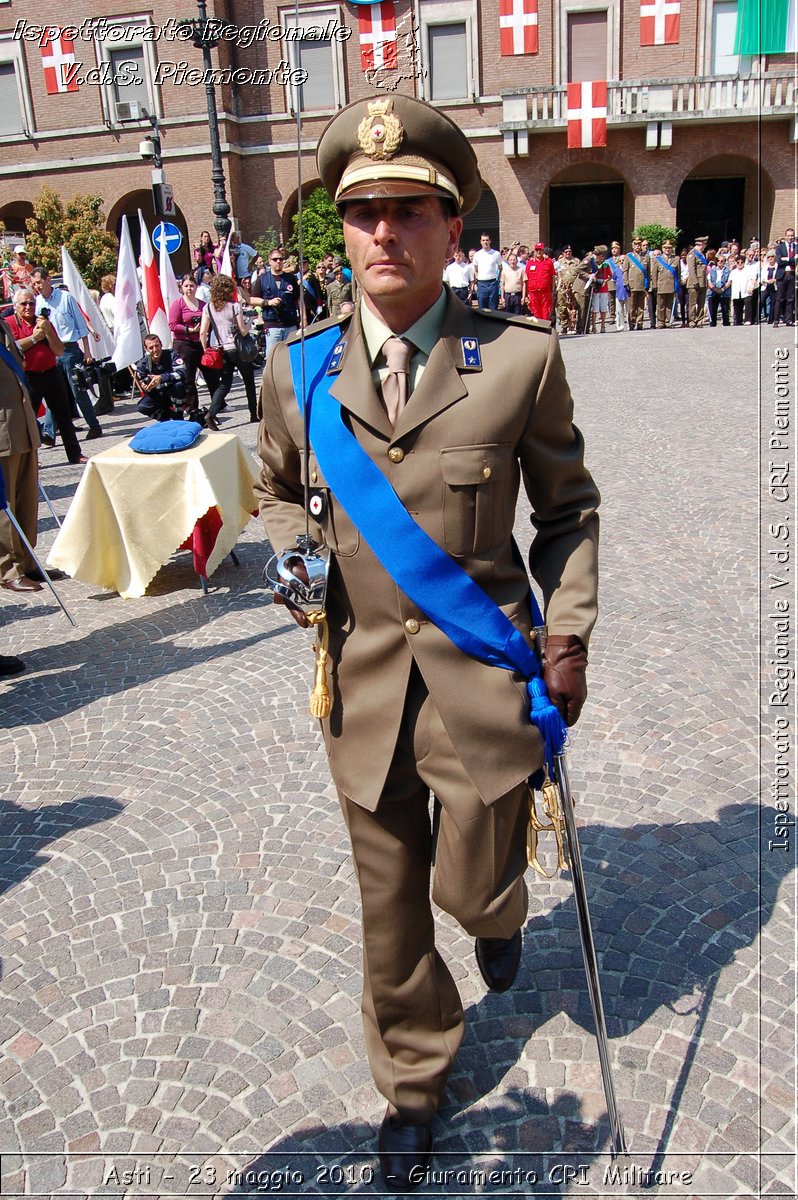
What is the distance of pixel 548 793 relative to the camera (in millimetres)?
2293

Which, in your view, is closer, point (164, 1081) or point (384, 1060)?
point (384, 1060)

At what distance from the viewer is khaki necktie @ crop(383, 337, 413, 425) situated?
2.12 metres

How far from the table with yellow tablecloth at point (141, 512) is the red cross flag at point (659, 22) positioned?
91.4ft

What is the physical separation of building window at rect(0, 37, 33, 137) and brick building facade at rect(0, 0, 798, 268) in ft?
0.14

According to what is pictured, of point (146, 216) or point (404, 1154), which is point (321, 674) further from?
point (146, 216)

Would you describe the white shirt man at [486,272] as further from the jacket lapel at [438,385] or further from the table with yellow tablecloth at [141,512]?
the jacket lapel at [438,385]

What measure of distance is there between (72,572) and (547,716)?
512 cm

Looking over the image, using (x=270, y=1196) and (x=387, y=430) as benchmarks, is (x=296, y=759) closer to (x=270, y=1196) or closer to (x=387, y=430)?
(x=270, y=1196)

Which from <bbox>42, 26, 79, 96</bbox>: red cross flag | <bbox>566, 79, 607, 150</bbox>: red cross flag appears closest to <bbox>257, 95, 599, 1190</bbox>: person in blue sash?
<bbox>566, 79, 607, 150</bbox>: red cross flag

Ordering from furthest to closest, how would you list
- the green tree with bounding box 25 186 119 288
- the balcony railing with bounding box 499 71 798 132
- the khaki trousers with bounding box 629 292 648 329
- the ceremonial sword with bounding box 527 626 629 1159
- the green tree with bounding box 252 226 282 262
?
the green tree with bounding box 252 226 282 262 < the balcony railing with bounding box 499 71 798 132 < the green tree with bounding box 25 186 119 288 < the khaki trousers with bounding box 629 292 648 329 < the ceremonial sword with bounding box 527 626 629 1159

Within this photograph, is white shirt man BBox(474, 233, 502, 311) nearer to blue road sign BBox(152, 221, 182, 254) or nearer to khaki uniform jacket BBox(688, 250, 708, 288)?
khaki uniform jacket BBox(688, 250, 708, 288)

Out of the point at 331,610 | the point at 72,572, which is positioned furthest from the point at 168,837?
the point at 72,572

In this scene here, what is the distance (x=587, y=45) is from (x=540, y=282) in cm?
1417

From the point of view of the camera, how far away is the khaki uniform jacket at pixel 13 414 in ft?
21.7
